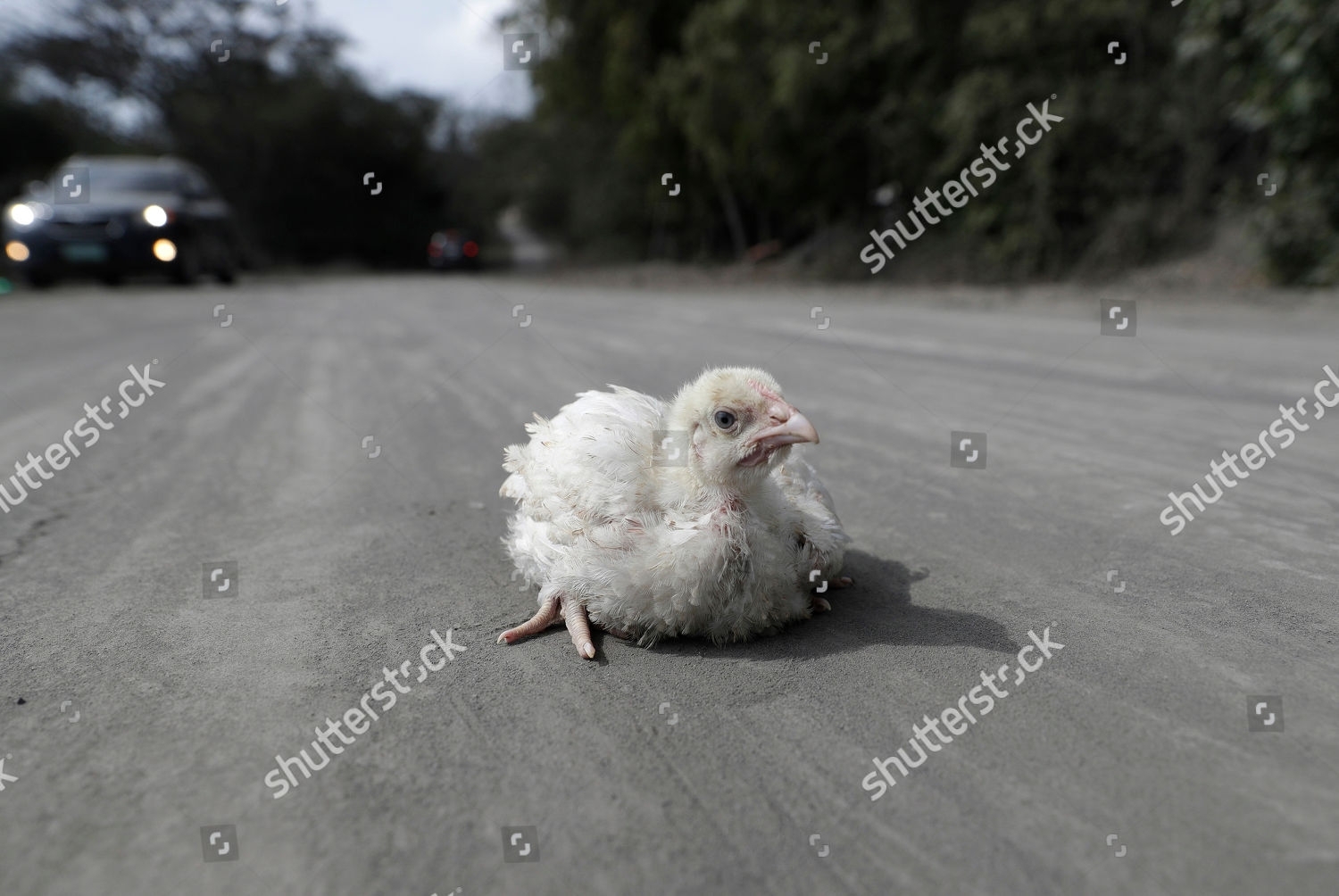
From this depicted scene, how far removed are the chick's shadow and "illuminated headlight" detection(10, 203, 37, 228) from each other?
16.7 metres

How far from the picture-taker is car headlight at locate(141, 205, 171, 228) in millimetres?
15539

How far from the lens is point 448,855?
2242 mm

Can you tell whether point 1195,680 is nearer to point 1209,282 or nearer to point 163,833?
point 163,833

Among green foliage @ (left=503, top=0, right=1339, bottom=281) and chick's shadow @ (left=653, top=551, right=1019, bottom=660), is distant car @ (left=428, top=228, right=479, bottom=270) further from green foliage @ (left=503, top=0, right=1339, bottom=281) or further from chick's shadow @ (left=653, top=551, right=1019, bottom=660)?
chick's shadow @ (left=653, top=551, right=1019, bottom=660)

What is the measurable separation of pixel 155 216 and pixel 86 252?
1259 millimetres

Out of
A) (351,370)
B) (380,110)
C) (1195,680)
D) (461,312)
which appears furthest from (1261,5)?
(380,110)

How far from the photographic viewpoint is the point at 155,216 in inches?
617

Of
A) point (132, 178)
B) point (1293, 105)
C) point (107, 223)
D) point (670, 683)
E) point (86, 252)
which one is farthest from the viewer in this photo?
point (132, 178)

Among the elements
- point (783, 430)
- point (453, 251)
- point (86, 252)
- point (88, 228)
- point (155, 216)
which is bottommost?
point (453, 251)

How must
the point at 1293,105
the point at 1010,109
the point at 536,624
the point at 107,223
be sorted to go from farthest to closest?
the point at 1010,109, the point at 107,223, the point at 1293,105, the point at 536,624

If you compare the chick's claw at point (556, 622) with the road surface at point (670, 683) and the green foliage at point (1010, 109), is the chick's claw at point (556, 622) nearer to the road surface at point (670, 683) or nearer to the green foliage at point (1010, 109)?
the road surface at point (670, 683)

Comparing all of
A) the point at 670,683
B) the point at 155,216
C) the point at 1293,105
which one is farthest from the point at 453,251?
the point at 670,683

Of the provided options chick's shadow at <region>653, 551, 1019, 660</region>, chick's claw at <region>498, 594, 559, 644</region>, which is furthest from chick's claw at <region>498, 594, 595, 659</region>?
chick's shadow at <region>653, 551, 1019, 660</region>

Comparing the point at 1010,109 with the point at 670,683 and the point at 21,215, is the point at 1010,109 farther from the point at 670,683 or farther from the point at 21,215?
the point at 670,683
